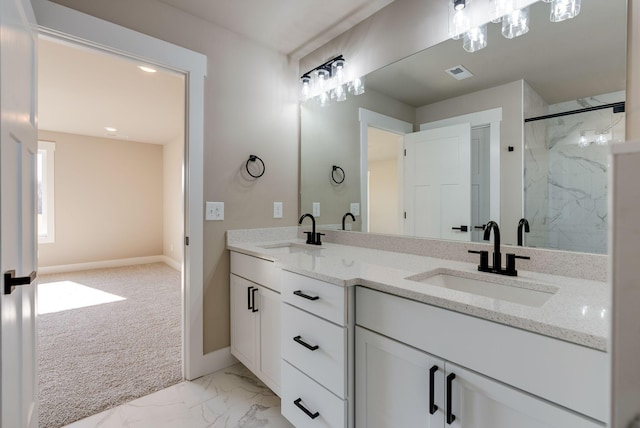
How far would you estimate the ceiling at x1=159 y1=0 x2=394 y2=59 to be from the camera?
1890 mm

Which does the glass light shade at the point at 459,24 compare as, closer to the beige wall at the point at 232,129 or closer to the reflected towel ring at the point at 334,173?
the reflected towel ring at the point at 334,173

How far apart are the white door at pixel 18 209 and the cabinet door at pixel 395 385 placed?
1.14 meters

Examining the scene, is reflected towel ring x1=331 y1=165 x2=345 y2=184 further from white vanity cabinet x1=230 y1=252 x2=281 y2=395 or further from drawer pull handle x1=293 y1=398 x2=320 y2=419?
drawer pull handle x1=293 y1=398 x2=320 y2=419

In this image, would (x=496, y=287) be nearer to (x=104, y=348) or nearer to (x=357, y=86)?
(x=357, y=86)

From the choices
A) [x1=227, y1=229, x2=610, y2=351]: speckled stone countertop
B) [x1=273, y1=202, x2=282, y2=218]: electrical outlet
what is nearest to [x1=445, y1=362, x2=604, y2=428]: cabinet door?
[x1=227, y1=229, x2=610, y2=351]: speckled stone countertop

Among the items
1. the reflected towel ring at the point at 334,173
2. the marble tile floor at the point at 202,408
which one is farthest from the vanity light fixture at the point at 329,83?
the marble tile floor at the point at 202,408

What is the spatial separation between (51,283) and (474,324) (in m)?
5.59

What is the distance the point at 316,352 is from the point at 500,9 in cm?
180

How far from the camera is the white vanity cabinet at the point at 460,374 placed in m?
0.71

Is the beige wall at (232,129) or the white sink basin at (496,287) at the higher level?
the beige wall at (232,129)

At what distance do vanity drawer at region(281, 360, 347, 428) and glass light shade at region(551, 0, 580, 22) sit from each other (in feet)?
6.00

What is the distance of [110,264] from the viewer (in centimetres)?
552

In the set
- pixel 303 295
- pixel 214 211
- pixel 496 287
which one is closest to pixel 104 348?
pixel 214 211

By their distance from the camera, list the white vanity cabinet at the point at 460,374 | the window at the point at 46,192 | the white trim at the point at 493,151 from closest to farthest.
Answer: the white vanity cabinet at the point at 460,374 → the white trim at the point at 493,151 → the window at the point at 46,192
